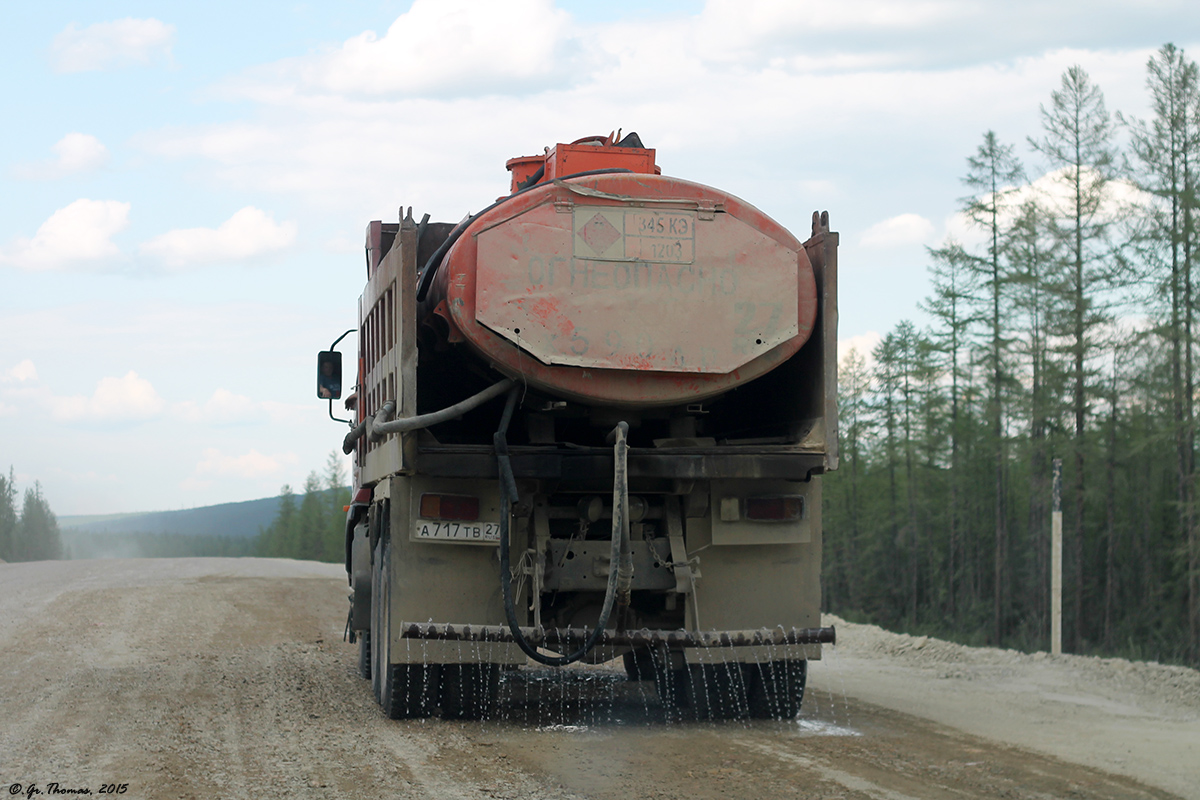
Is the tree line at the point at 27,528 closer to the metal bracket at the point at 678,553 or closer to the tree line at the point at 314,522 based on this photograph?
the tree line at the point at 314,522

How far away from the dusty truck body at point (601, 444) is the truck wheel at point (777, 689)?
0.02 meters

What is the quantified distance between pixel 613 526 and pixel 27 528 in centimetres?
14865

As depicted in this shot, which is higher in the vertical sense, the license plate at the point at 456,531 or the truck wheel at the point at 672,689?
the license plate at the point at 456,531

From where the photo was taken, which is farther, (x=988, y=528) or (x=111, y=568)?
(x=988, y=528)

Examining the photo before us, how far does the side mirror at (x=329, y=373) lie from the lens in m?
10.5

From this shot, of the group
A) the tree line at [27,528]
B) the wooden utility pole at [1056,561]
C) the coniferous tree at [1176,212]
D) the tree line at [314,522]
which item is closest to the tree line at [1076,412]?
the coniferous tree at [1176,212]

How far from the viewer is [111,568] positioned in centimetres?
2475

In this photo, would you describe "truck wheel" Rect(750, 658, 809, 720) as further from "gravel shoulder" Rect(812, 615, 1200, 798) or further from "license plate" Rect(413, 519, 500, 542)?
"license plate" Rect(413, 519, 500, 542)

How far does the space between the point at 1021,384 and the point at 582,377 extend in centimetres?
2698

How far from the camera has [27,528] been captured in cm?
13875

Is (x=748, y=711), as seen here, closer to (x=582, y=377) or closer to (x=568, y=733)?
(x=568, y=733)

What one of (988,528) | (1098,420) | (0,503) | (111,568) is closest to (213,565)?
(111,568)

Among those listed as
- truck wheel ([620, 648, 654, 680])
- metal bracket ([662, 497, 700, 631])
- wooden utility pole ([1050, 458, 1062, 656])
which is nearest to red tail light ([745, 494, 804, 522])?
metal bracket ([662, 497, 700, 631])

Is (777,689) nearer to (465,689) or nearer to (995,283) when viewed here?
(465,689)
